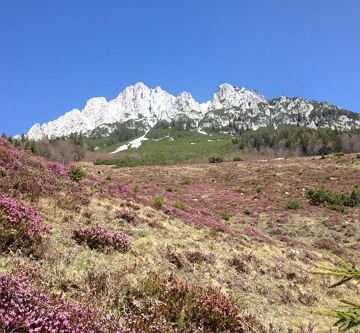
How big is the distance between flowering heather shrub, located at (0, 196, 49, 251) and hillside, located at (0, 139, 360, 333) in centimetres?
3

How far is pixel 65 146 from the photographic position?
521ft

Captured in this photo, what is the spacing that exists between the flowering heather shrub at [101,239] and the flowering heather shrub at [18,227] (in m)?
Answer: 1.03

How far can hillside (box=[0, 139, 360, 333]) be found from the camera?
22.5 ft

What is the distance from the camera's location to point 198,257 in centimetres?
1397

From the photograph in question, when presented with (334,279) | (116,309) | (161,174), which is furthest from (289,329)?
(161,174)

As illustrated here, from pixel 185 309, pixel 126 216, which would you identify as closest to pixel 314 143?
pixel 126 216

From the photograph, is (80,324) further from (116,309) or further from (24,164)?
(24,164)

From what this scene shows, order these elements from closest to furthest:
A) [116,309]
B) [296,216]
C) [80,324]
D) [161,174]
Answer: [80,324], [116,309], [296,216], [161,174]

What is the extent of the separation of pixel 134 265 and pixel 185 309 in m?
2.92

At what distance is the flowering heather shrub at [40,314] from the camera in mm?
5355

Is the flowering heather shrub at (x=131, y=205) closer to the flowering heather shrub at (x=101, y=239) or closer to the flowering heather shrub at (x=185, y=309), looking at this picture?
the flowering heather shrub at (x=101, y=239)

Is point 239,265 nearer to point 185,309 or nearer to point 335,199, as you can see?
point 185,309

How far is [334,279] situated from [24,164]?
607 inches

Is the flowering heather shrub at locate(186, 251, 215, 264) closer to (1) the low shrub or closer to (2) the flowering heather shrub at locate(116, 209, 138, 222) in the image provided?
(2) the flowering heather shrub at locate(116, 209, 138, 222)
